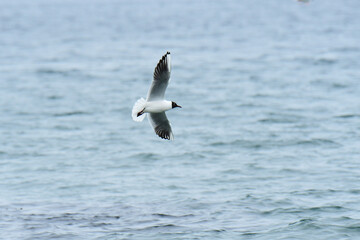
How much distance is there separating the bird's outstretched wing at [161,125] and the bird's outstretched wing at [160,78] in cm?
58

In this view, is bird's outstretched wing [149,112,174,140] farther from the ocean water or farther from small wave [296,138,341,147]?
small wave [296,138,341,147]

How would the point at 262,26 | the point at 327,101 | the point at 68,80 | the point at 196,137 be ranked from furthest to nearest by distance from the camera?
the point at 262,26 → the point at 68,80 → the point at 327,101 → the point at 196,137

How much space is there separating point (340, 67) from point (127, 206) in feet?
81.4

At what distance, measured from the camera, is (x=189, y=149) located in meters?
21.5

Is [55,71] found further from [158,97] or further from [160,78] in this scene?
[160,78]

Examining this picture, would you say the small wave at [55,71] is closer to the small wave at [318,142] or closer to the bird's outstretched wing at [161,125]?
the small wave at [318,142]

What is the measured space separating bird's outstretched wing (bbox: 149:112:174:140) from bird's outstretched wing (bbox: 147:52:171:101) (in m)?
0.58

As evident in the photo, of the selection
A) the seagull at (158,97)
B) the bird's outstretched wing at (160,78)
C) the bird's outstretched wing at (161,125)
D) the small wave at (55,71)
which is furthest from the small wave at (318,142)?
the small wave at (55,71)

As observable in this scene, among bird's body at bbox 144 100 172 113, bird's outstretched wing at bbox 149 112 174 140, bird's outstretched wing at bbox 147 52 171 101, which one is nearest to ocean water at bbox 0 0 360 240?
bird's outstretched wing at bbox 149 112 174 140

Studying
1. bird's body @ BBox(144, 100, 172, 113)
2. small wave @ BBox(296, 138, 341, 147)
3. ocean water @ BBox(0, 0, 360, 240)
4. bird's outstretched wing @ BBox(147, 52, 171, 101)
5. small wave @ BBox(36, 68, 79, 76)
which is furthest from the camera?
small wave @ BBox(36, 68, 79, 76)

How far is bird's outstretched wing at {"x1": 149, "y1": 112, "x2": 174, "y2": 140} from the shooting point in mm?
12898

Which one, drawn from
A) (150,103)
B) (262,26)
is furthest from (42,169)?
(262,26)

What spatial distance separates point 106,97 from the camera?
31.9 m

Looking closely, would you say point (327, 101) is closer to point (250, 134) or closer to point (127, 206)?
point (250, 134)
